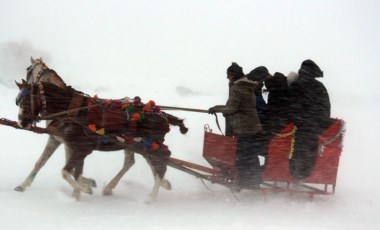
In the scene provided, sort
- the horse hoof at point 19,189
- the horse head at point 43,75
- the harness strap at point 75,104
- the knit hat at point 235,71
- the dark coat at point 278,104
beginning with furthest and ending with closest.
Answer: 1. the dark coat at point 278,104
2. the knit hat at point 235,71
3. the horse hoof at point 19,189
4. the horse head at point 43,75
5. the harness strap at point 75,104

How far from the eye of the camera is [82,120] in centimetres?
621

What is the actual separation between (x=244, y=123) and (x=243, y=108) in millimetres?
213

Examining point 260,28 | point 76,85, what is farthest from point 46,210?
point 260,28

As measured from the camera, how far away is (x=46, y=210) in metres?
5.82

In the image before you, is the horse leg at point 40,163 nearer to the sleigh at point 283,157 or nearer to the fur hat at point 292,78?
the sleigh at point 283,157

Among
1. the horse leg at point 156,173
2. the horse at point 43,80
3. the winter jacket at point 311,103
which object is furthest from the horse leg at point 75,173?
the winter jacket at point 311,103

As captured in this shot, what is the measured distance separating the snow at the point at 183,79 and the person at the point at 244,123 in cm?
47

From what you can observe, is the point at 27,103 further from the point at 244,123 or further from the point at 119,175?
the point at 244,123

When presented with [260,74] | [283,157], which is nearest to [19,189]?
[283,157]

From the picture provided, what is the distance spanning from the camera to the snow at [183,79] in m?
6.05

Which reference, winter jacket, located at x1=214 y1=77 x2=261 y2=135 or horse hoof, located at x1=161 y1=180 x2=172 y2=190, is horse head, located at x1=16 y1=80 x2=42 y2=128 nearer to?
horse hoof, located at x1=161 y1=180 x2=172 y2=190

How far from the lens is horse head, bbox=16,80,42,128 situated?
19.6ft

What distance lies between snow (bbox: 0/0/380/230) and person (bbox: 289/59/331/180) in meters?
0.63

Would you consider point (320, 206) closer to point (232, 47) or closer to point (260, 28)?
point (232, 47)
